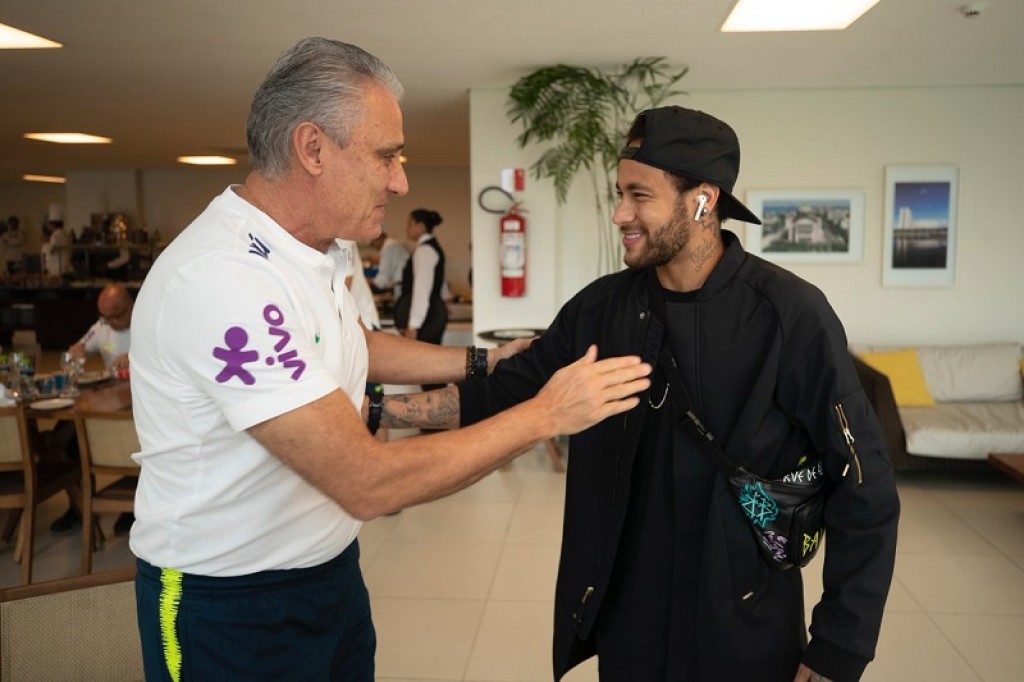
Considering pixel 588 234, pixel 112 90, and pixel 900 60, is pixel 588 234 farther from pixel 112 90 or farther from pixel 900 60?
pixel 112 90

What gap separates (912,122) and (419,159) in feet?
25.6

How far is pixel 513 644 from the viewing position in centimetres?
325

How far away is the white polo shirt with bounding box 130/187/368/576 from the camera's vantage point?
117cm

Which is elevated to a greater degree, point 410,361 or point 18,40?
point 18,40

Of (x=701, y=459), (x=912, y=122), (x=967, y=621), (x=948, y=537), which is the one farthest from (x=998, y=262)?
(x=701, y=459)

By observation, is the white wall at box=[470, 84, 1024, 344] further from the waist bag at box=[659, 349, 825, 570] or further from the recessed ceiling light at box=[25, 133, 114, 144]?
the recessed ceiling light at box=[25, 133, 114, 144]

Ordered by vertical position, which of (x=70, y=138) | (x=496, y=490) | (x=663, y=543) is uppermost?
(x=70, y=138)

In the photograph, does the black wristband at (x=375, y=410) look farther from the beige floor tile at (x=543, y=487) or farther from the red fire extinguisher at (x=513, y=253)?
the red fire extinguisher at (x=513, y=253)

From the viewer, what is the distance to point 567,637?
5.66 feet

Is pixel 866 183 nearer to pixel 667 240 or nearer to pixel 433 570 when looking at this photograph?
pixel 433 570

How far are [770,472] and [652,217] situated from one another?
1.82ft

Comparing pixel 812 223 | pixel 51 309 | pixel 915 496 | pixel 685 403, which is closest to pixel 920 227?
pixel 812 223

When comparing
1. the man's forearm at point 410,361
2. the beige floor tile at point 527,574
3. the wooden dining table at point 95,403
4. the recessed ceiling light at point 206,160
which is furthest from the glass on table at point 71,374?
the recessed ceiling light at point 206,160

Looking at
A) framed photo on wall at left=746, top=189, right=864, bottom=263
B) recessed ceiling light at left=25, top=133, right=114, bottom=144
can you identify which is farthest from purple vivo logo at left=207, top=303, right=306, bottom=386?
recessed ceiling light at left=25, top=133, right=114, bottom=144
